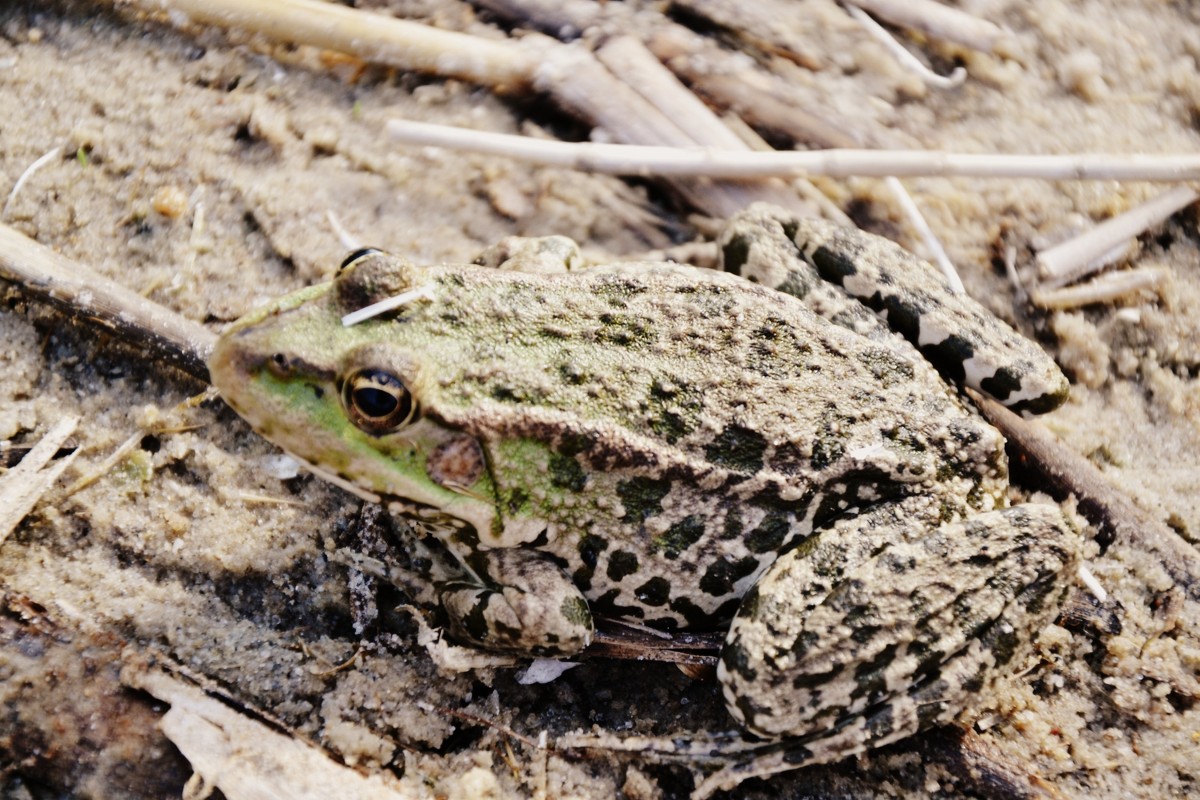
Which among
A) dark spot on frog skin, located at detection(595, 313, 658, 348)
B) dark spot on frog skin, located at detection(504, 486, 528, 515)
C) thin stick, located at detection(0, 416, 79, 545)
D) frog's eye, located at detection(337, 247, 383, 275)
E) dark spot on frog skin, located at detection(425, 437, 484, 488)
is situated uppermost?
dark spot on frog skin, located at detection(595, 313, 658, 348)

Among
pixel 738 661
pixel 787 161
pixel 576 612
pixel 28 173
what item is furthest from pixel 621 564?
pixel 28 173

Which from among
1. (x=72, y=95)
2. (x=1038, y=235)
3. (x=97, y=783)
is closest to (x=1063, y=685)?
(x=1038, y=235)

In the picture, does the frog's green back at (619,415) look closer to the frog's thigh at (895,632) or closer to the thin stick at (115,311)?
the frog's thigh at (895,632)

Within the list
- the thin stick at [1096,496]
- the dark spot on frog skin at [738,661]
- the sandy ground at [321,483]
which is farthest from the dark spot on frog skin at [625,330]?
the thin stick at [1096,496]

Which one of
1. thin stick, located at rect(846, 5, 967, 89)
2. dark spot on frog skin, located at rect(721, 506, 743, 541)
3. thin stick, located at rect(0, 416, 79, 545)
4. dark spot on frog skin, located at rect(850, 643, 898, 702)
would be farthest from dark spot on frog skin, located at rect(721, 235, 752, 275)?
thin stick, located at rect(0, 416, 79, 545)

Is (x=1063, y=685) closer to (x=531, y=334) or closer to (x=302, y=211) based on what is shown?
(x=531, y=334)

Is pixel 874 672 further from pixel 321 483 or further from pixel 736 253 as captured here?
pixel 321 483

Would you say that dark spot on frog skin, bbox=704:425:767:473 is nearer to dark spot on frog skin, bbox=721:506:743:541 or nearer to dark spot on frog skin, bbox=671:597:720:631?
dark spot on frog skin, bbox=721:506:743:541
